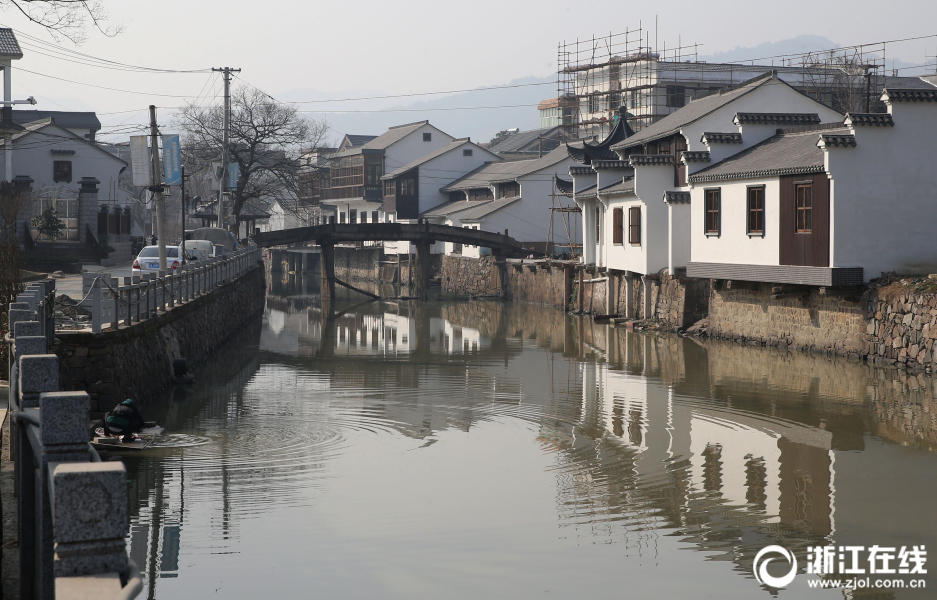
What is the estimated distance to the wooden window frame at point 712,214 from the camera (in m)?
29.1

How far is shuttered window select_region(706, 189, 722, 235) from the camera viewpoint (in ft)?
95.9

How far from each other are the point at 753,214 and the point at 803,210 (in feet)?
7.73

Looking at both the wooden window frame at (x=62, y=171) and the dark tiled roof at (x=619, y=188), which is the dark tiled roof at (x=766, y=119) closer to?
the dark tiled roof at (x=619, y=188)

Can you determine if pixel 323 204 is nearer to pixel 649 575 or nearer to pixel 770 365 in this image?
pixel 770 365

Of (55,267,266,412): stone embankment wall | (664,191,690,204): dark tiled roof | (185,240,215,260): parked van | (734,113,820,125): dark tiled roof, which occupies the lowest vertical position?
(55,267,266,412): stone embankment wall

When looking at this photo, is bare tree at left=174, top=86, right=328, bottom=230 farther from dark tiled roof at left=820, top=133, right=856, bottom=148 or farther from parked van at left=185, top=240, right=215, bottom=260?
dark tiled roof at left=820, top=133, right=856, bottom=148

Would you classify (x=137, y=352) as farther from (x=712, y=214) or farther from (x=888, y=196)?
(x=888, y=196)

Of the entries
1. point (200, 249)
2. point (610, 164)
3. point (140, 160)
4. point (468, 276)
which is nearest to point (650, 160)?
point (610, 164)

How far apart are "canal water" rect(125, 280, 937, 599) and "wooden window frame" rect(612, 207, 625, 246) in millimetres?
12484

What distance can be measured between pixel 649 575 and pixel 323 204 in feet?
260

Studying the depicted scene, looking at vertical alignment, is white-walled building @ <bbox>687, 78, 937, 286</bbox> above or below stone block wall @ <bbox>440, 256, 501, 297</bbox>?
above

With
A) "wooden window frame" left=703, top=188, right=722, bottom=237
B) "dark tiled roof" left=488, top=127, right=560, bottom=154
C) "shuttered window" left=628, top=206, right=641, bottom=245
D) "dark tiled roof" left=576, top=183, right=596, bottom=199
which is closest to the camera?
"wooden window frame" left=703, top=188, right=722, bottom=237

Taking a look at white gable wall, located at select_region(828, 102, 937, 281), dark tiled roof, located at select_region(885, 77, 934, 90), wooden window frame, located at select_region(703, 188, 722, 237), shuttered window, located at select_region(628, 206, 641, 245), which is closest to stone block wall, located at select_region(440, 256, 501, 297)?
shuttered window, located at select_region(628, 206, 641, 245)

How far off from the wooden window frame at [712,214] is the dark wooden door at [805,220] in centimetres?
358
